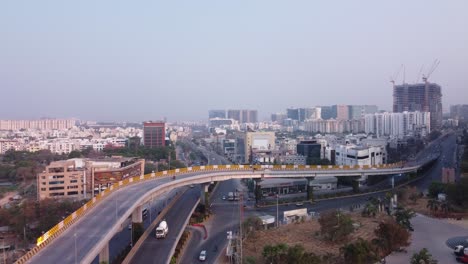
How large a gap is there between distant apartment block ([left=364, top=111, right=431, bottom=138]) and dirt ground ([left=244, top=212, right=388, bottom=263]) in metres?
64.0

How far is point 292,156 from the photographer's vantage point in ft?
165

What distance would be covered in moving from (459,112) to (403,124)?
96.0 metres

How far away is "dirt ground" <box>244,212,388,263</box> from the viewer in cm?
1798

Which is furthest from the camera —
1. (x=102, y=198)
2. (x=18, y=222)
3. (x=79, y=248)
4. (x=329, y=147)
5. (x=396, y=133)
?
(x=396, y=133)

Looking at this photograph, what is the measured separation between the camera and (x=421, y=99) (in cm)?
10019

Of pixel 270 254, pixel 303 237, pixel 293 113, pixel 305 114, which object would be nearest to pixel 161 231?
pixel 270 254

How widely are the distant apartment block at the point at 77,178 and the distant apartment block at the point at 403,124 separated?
60956 mm

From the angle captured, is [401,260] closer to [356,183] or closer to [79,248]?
[79,248]

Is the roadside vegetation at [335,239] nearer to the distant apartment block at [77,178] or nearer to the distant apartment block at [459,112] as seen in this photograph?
the distant apartment block at [77,178]

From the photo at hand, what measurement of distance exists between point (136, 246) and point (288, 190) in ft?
61.9

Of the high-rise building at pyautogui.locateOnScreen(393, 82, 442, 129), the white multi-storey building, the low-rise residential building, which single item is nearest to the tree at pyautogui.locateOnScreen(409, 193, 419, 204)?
the white multi-storey building

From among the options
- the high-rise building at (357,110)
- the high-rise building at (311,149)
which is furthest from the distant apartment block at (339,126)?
the high-rise building at (311,149)

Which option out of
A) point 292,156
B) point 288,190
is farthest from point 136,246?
point 292,156

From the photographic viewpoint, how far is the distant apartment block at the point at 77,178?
107 ft
